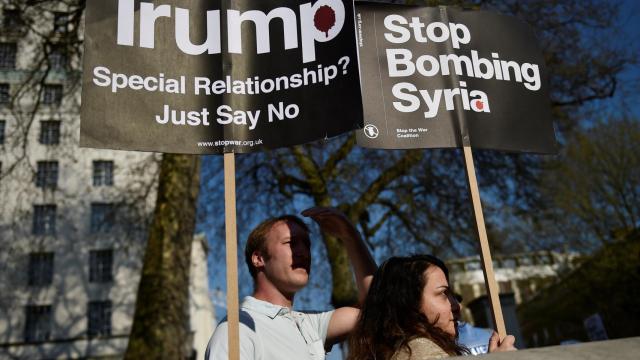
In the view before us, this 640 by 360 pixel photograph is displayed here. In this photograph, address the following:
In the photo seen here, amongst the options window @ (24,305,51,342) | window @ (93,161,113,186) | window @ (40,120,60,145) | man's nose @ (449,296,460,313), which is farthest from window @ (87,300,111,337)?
man's nose @ (449,296,460,313)

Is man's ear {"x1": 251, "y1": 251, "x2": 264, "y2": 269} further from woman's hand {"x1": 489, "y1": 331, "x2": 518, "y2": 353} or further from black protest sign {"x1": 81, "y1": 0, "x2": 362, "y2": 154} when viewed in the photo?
woman's hand {"x1": 489, "y1": 331, "x2": 518, "y2": 353}

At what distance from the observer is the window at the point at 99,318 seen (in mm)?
36625

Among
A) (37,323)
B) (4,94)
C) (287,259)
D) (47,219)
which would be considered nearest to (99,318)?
(37,323)

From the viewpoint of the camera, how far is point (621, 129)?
57.1 feet

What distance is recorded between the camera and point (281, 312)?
9.05ft

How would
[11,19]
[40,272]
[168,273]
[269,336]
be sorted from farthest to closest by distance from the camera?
[40,272] < [11,19] < [168,273] < [269,336]

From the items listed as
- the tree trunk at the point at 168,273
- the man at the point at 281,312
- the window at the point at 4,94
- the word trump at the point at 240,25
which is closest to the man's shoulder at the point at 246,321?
the man at the point at 281,312

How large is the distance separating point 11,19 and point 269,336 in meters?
8.92

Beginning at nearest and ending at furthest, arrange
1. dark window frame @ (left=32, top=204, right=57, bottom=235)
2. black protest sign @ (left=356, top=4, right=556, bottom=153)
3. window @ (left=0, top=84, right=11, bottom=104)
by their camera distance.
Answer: black protest sign @ (left=356, top=4, right=556, bottom=153) < window @ (left=0, top=84, right=11, bottom=104) < dark window frame @ (left=32, top=204, right=57, bottom=235)

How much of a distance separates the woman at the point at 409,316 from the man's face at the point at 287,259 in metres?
0.38

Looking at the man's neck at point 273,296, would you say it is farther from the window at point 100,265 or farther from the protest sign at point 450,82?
the window at point 100,265

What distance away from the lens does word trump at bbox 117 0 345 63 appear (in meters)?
3.18

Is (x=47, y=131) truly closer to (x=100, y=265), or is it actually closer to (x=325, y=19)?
(x=325, y=19)

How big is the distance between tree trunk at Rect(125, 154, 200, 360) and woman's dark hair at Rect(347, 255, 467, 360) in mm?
5545
